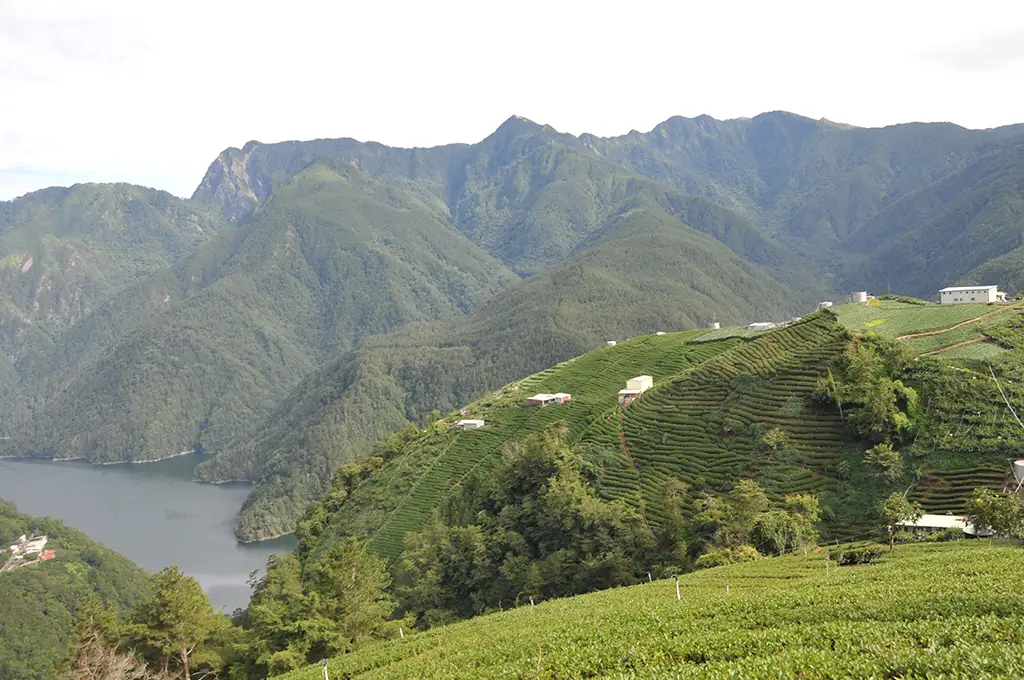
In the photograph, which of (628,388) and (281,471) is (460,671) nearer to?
(628,388)

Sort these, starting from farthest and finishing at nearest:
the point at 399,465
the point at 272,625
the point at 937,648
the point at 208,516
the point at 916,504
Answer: the point at 208,516, the point at 399,465, the point at 916,504, the point at 272,625, the point at 937,648

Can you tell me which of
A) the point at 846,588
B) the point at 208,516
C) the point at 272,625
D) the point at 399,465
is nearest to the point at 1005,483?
the point at 846,588

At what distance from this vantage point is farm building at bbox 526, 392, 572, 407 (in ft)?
261

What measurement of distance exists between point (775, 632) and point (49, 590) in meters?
111

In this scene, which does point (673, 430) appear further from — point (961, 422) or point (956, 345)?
point (956, 345)

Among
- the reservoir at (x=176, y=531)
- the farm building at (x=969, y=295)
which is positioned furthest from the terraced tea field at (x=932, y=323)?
the reservoir at (x=176, y=531)

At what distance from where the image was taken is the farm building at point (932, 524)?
3794cm

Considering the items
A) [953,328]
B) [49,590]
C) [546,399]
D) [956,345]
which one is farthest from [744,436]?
[49,590]

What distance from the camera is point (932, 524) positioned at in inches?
1512

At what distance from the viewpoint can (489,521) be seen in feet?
185

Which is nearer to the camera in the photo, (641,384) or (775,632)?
(775,632)

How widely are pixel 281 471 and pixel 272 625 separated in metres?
162

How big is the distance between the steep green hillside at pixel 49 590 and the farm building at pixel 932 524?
249 ft

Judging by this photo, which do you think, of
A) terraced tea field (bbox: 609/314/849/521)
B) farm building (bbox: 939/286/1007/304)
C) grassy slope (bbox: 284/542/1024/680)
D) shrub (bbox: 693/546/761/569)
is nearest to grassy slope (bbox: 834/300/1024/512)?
terraced tea field (bbox: 609/314/849/521)
